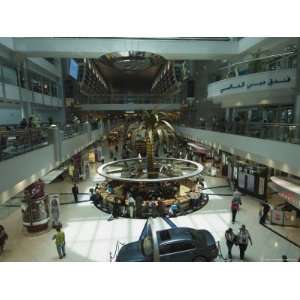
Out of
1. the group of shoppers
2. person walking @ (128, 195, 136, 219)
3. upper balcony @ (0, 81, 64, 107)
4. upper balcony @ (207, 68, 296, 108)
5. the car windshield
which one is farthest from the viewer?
upper balcony @ (0, 81, 64, 107)

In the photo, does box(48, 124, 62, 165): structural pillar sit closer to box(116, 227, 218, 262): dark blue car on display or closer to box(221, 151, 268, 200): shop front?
box(116, 227, 218, 262): dark blue car on display

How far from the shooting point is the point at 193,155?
63.4 ft

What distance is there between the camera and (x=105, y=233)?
8844mm

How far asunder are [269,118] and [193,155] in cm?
680

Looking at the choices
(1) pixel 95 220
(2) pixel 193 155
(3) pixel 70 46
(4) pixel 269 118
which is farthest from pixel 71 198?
(4) pixel 269 118

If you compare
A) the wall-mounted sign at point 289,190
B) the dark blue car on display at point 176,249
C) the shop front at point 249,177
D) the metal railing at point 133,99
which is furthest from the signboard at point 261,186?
the metal railing at point 133,99

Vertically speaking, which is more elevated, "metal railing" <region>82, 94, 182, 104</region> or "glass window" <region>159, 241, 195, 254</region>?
"metal railing" <region>82, 94, 182, 104</region>

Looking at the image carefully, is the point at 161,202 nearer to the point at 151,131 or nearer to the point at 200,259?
the point at 151,131

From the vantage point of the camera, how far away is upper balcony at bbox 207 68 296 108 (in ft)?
31.4

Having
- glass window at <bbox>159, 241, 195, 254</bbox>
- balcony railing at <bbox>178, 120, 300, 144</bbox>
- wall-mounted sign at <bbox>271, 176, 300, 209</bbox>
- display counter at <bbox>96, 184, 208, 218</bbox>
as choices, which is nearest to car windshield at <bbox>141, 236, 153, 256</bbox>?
glass window at <bbox>159, 241, 195, 254</bbox>

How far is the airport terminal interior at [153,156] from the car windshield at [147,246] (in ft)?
0.10

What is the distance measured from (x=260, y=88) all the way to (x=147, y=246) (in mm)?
8661

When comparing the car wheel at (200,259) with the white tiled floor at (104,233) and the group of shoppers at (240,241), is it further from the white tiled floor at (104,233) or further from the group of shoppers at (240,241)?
the white tiled floor at (104,233)

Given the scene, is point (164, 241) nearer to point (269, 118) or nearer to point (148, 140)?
point (148, 140)
